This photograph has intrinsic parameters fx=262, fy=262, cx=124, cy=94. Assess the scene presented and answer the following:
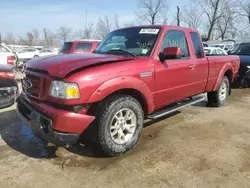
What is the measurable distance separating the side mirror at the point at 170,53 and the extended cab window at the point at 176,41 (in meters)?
0.18

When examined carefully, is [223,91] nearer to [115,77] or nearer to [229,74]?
[229,74]

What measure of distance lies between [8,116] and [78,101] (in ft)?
10.4

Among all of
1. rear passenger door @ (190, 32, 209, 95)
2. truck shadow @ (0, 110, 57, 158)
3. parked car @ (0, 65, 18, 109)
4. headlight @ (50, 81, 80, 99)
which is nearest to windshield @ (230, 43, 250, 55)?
rear passenger door @ (190, 32, 209, 95)

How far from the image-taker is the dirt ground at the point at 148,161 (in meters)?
3.08

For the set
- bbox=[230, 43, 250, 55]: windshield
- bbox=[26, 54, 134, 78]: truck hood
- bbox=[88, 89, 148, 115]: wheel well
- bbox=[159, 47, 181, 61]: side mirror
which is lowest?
bbox=[88, 89, 148, 115]: wheel well

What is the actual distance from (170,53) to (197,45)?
1552 mm

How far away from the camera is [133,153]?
3.83 m

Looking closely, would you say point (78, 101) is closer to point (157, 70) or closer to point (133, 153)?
point (133, 153)

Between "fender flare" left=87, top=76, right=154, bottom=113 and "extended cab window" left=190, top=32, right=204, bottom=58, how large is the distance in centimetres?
181

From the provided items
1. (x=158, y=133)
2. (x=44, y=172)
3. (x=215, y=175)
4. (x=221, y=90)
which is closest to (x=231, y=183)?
(x=215, y=175)

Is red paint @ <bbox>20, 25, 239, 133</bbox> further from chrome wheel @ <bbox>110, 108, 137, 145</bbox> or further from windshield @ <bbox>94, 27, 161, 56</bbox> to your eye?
chrome wheel @ <bbox>110, 108, 137, 145</bbox>

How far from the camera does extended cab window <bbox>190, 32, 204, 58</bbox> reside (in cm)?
527

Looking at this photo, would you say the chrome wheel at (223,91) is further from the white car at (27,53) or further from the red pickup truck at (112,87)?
the white car at (27,53)

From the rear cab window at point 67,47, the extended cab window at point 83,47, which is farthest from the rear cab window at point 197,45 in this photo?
the rear cab window at point 67,47
